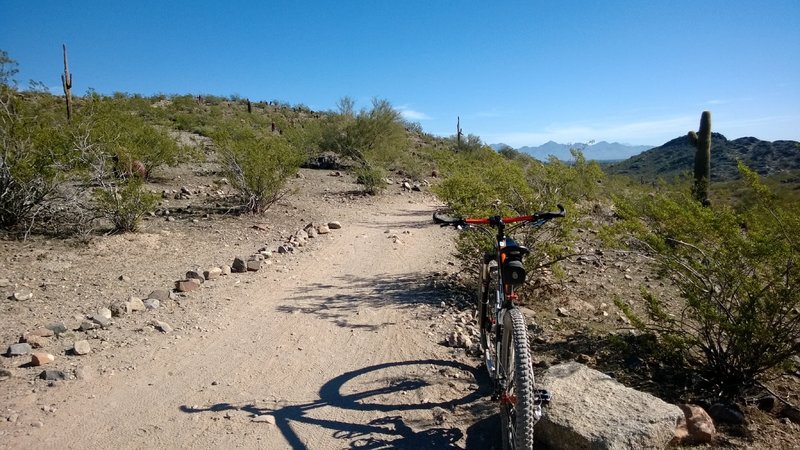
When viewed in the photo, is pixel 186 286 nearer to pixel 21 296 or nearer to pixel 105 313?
pixel 105 313

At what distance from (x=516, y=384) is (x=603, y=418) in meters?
0.87

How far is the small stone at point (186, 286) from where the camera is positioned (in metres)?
6.77

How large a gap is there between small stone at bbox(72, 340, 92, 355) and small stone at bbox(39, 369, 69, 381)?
40 cm

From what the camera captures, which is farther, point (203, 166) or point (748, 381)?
point (203, 166)

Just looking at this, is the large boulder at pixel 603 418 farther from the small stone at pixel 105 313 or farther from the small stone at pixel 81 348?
the small stone at pixel 105 313

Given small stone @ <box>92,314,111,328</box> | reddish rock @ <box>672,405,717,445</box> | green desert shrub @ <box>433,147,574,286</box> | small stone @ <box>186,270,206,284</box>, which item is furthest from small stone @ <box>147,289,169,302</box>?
reddish rock @ <box>672,405,717,445</box>

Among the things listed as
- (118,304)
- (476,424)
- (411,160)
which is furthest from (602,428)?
(411,160)

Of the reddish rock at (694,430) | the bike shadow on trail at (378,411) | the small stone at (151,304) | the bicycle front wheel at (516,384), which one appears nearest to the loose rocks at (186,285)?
the small stone at (151,304)

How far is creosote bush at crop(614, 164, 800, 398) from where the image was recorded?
4.02 metres

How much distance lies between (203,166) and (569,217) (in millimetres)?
15776

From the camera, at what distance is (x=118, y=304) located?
19.5ft

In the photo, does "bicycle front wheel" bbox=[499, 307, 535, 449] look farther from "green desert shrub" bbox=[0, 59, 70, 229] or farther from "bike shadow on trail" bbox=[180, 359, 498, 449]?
"green desert shrub" bbox=[0, 59, 70, 229]

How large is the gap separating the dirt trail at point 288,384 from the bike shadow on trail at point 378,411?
0.01m

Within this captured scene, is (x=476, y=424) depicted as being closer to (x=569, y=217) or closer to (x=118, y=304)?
(x=569, y=217)
